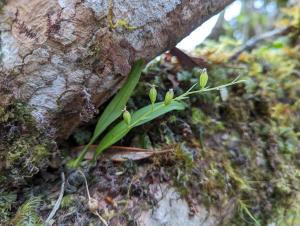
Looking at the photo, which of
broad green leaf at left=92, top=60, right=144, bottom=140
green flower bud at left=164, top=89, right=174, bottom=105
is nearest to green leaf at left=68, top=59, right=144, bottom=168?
broad green leaf at left=92, top=60, right=144, bottom=140

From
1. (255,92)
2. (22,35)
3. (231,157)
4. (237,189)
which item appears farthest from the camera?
(255,92)

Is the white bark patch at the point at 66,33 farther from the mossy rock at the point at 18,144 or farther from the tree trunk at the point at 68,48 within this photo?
the mossy rock at the point at 18,144

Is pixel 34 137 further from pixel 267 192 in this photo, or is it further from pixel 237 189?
pixel 267 192

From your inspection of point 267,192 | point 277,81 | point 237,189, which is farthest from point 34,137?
point 277,81

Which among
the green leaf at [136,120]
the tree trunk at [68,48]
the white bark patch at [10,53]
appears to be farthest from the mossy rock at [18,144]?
the green leaf at [136,120]

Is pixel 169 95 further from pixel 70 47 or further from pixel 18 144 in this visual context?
pixel 18 144

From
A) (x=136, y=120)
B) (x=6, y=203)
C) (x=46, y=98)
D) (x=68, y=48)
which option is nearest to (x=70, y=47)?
(x=68, y=48)
